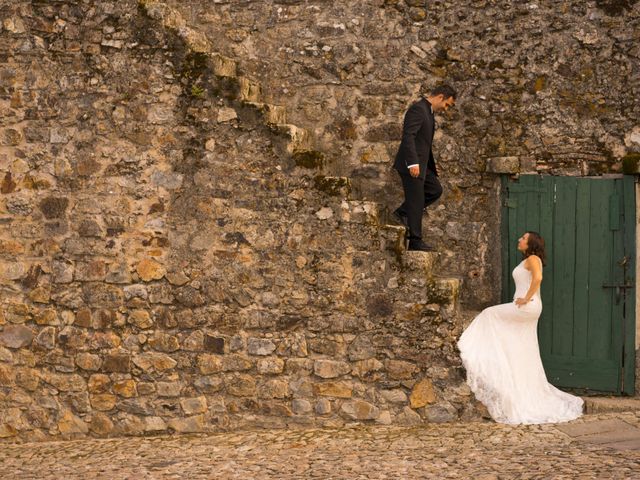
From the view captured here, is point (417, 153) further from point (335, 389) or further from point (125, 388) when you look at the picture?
point (125, 388)

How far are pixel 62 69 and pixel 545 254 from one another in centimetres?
461

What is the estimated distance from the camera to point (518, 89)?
9031 millimetres

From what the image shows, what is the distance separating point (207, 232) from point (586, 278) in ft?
11.3

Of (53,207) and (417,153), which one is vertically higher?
(417,153)

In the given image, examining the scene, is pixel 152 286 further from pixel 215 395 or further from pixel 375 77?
pixel 375 77

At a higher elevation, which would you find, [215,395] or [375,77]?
[375,77]

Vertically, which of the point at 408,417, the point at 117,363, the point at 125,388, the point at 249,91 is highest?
the point at 249,91

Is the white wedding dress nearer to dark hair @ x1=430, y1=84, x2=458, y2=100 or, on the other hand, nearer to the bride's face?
the bride's face

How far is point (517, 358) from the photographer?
8391 millimetres

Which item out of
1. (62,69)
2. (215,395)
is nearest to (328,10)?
(62,69)

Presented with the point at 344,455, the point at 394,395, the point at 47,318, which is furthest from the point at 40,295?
the point at 394,395

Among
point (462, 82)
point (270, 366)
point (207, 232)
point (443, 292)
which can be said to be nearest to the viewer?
point (443, 292)

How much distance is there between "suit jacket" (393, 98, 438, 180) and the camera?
27.9 ft

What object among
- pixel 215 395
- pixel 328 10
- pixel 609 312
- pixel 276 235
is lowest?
pixel 215 395
